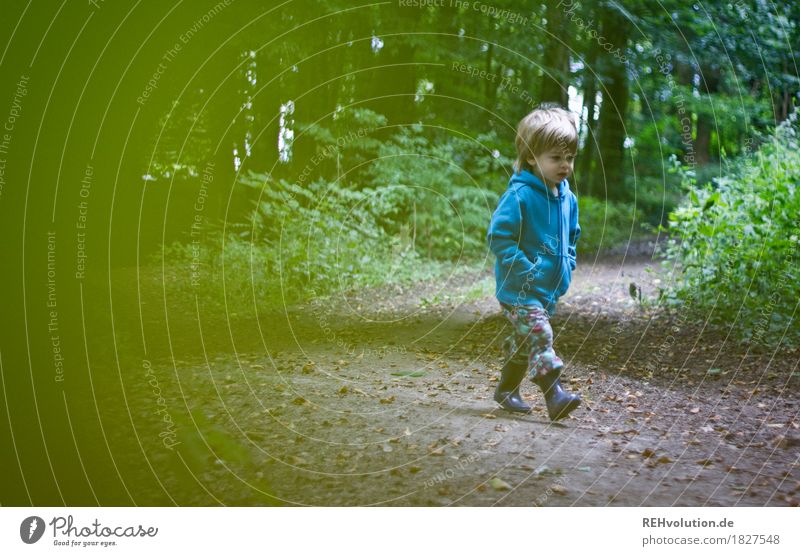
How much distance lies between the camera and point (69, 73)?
3.96 meters

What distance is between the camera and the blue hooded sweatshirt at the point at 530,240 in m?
3.24

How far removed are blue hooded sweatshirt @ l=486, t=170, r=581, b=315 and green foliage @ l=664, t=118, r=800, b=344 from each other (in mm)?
2129

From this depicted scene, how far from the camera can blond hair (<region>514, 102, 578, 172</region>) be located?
3.23 metres

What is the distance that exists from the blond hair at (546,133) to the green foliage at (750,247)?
2.25 metres

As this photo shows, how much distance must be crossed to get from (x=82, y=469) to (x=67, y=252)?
214cm

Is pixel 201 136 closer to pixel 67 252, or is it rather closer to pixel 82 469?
pixel 67 252

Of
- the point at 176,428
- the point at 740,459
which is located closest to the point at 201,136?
the point at 176,428

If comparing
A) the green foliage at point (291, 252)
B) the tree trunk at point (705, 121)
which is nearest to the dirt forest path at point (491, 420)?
the green foliage at point (291, 252)

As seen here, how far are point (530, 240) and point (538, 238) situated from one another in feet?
0.13

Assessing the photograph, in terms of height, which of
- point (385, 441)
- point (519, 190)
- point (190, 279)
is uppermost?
point (519, 190)

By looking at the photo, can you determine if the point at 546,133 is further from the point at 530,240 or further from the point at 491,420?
the point at 491,420

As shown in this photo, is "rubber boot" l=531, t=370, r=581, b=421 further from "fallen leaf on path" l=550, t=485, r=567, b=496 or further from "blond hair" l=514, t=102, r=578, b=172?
"blond hair" l=514, t=102, r=578, b=172

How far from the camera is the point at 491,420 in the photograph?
3303mm

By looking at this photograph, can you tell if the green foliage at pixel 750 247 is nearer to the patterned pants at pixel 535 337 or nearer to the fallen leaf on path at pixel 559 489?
the patterned pants at pixel 535 337
